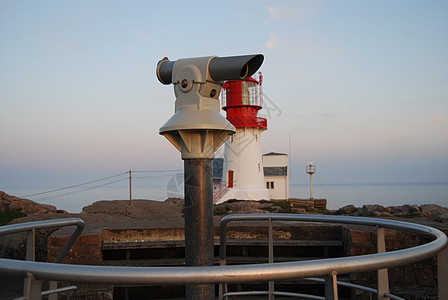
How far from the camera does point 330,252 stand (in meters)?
4.83

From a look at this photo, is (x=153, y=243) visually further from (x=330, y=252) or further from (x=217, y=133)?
(x=217, y=133)

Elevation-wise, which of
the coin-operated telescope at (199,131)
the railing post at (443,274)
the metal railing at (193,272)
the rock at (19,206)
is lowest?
the rock at (19,206)

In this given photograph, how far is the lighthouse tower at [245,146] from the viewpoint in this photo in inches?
862

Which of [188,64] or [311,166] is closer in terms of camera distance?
[188,64]

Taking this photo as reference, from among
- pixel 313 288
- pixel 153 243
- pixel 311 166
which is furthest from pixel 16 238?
pixel 311 166

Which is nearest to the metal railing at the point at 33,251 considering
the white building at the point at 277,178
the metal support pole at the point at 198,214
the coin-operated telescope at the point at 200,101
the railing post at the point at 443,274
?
the metal support pole at the point at 198,214

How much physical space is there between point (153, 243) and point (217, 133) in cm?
273

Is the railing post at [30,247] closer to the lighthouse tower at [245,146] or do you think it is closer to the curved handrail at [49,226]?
the curved handrail at [49,226]

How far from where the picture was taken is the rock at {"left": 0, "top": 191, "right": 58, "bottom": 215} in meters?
9.81

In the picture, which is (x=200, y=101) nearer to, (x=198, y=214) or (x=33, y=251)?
(x=198, y=214)

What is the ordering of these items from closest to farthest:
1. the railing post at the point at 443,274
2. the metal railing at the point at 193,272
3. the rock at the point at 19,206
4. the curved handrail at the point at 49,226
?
the metal railing at the point at 193,272 → the railing post at the point at 443,274 → the curved handrail at the point at 49,226 → the rock at the point at 19,206

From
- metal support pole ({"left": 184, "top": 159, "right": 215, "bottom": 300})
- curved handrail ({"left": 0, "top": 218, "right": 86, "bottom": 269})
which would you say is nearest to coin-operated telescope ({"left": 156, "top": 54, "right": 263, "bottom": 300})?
metal support pole ({"left": 184, "top": 159, "right": 215, "bottom": 300})

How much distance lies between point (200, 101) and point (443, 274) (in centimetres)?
155

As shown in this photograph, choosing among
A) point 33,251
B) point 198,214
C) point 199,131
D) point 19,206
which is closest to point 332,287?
point 198,214
